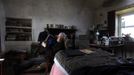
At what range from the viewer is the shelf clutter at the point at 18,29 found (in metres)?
5.64

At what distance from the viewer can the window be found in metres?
4.95

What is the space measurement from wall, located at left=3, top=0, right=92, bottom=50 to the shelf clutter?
162 millimetres

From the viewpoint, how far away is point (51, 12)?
6.24m

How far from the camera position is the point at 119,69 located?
159 cm

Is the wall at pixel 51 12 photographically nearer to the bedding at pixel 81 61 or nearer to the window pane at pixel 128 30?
the window pane at pixel 128 30

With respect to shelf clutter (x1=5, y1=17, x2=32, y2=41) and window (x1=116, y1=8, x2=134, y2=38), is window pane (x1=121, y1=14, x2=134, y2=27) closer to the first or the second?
window (x1=116, y1=8, x2=134, y2=38)

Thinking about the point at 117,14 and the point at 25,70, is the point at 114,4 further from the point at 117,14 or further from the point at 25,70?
the point at 25,70

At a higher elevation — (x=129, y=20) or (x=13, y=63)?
(x=129, y=20)

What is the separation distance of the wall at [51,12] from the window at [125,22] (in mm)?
1553

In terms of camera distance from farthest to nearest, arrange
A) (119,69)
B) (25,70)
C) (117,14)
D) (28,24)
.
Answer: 1. (28,24)
2. (117,14)
3. (25,70)
4. (119,69)

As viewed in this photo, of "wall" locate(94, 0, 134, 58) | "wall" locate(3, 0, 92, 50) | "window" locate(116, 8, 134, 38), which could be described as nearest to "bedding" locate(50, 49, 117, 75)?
"wall" locate(94, 0, 134, 58)

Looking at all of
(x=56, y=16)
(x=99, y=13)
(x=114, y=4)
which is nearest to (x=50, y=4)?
(x=56, y=16)

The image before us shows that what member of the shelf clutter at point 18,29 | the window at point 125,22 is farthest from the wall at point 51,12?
the window at point 125,22

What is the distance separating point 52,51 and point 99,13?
117 inches
